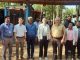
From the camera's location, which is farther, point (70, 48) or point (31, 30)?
point (70, 48)

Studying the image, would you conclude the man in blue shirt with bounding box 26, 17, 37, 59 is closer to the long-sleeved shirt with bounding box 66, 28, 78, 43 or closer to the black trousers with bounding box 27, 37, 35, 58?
the black trousers with bounding box 27, 37, 35, 58

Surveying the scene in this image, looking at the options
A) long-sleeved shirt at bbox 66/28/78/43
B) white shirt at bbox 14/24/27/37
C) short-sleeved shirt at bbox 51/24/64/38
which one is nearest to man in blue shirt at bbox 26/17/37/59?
white shirt at bbox 14/24/27/37

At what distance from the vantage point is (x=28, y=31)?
51.4 ft

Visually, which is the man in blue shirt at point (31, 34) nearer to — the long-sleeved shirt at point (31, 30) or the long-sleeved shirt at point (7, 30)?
the long-sleeved shirt at point (31, 30)

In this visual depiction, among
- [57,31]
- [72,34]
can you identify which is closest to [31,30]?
[57,31]

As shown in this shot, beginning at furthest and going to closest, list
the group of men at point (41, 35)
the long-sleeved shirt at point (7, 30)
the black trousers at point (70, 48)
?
the black trousers at point (70, 48) → the group of men at point (41, 35) → the long-sleeved shirt at point (7, 30)

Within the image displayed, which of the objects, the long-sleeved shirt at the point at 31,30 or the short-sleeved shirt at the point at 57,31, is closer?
the short-sleeved shirt at the point at 57,31

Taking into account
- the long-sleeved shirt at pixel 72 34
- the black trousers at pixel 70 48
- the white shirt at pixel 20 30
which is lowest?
the black trousers at pixel 70 48

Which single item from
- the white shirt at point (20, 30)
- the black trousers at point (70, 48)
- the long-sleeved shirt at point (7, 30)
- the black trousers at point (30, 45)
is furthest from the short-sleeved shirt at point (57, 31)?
the long-sleeved shirt at point (7, 30)

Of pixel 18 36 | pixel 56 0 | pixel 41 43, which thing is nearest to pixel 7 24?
pixel 18 36

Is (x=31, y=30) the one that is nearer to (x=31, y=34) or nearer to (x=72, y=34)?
(x=31, y=34)

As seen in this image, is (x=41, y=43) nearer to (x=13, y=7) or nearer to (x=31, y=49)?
(x=31, y=49)

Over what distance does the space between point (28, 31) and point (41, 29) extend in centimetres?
63

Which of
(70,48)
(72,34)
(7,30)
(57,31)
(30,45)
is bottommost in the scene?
(70,48)
